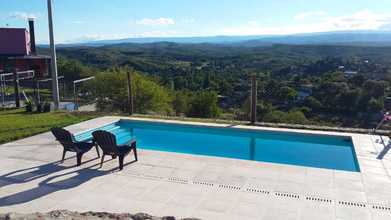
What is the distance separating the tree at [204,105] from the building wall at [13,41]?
15.0m

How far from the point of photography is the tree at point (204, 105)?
2245 cm

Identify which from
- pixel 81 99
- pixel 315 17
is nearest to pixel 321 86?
pixel 81 99

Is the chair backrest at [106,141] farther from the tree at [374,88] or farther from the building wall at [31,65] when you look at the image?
the building wall at [31,65]

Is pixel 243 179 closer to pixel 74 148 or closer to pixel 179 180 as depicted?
pixel 179 180

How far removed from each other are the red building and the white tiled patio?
80.4 ft

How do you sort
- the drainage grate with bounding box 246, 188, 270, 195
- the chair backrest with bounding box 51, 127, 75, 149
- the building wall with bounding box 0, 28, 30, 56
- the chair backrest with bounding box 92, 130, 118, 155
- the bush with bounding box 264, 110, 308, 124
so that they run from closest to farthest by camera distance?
the drainage grate with bounding box 246, 188, 270, 195
the chair backrest with bounding box 92, 130, 118, 155
the chair backrest with bounding box 51, 127, 75, 149
the bush with bounding box 264, 110, 308, 124
the building wall with bounding box 0, 28, 30, 56

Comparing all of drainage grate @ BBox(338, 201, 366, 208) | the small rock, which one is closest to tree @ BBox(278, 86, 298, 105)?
drainage grate @ BBox(338, 201, 366, 208)

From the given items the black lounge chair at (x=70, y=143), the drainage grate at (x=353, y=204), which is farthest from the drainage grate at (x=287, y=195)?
the black lounge chair at (x=70, y=143)

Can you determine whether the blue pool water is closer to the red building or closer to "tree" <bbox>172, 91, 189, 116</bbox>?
"tree" <bbox>172, 91, 189, 116</bbox>

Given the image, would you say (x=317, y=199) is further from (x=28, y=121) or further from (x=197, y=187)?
(x=28, y=121)

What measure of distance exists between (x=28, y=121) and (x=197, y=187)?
6.66 meters

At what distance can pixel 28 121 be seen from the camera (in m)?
9.78

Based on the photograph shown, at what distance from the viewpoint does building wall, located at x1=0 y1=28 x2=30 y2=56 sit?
27.8m

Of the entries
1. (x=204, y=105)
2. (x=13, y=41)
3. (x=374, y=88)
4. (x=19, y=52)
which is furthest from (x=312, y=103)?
(x=13, y=41)
